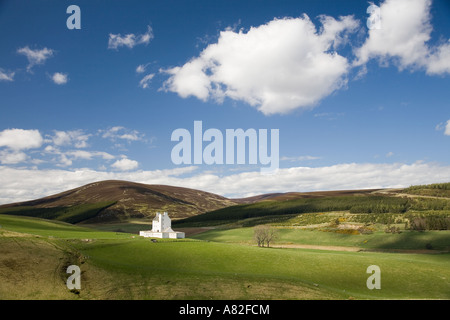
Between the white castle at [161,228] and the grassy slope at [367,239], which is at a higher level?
the white castle at [161,228]

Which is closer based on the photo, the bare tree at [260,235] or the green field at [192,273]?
the green field at [192,273]

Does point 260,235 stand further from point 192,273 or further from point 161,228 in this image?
point 192,273

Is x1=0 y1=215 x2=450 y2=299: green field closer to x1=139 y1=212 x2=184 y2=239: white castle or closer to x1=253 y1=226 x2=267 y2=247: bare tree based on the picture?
x1=253 y1=226 x2=267 y2=247: bare tree

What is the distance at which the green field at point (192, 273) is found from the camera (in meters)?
41.3

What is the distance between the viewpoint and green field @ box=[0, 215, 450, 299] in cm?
4131

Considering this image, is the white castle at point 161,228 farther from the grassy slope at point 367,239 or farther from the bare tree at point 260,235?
the bare tree at point 260,235

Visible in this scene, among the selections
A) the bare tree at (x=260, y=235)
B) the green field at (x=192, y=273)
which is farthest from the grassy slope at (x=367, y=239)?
the green field at (x=192, y=273)

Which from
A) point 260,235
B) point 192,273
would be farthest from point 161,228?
point 192,273

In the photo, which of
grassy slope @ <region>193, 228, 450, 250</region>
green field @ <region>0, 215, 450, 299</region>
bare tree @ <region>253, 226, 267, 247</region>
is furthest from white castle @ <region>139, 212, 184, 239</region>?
green field @ <region>0, 215, 450, 299</region>

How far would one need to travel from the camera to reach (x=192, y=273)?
48500 millimetres

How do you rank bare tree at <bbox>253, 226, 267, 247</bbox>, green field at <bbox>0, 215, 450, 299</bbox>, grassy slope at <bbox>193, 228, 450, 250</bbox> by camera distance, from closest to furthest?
green field at <bbox>0, 215, 450, 299</bbox>
grassy slope at <bbox>193, 228, 450, 250</bbox>
bare tree at <bbox>253, 226, 267, 247</bbox>

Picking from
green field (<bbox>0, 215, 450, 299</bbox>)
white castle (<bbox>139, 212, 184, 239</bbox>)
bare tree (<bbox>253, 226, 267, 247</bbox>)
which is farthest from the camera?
white castle (<bbox>139, 212, 184, 239</bbox>)

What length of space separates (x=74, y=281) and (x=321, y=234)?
8300 centimetres
